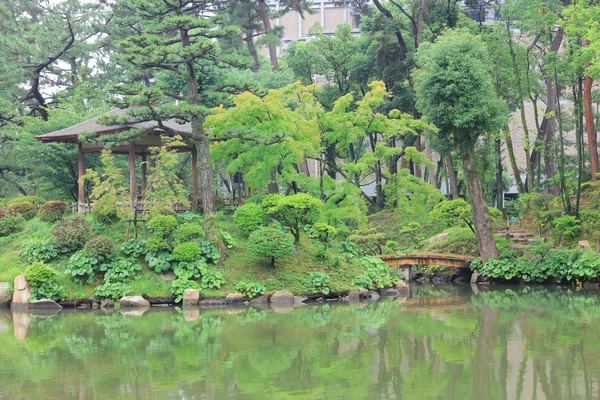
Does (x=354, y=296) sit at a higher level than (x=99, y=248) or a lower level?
lower

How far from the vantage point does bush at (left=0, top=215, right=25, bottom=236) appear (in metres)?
19.6

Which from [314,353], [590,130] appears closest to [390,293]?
[314,353]

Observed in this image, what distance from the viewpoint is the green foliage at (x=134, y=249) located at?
17672 millimetres

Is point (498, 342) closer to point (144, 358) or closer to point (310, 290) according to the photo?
point (144, 358)

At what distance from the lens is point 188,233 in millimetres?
17797

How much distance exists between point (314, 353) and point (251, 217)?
8176mm

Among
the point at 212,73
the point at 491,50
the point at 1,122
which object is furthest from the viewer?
the point at 1,122

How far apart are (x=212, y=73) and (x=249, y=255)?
6.65 m

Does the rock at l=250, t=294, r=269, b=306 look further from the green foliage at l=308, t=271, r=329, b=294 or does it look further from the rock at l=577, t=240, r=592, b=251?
the rock at l=577, t=240, r=592, b=251

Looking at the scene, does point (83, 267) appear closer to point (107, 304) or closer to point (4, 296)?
point (107, 304)

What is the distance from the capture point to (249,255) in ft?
59.0

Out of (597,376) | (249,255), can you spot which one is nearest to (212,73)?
(249,255)

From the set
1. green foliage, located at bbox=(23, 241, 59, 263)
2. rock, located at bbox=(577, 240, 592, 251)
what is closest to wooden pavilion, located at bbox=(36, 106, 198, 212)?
green foliage, located at bbox=(23, 241, 59, 263)

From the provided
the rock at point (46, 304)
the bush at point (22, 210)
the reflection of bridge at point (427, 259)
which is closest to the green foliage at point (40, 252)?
the rock at point (46, 304)
